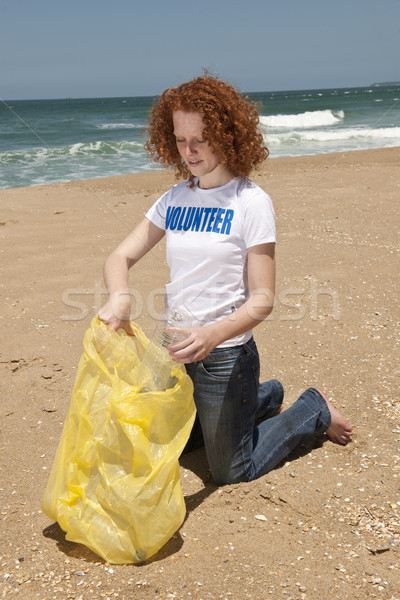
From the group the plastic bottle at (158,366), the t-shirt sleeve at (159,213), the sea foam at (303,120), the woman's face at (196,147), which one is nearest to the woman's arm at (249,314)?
the plastic bottle at (158,366)

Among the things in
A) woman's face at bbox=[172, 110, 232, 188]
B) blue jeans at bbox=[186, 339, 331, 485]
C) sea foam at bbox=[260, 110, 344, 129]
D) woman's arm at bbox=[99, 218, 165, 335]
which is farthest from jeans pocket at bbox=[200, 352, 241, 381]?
sea foam at bbox=[260, 110, 344, 129]

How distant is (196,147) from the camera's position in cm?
236

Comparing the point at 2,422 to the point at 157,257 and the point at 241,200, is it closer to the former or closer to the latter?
the point at 241,200

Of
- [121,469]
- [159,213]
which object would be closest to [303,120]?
[159,213]

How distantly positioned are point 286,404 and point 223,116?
5.48ft

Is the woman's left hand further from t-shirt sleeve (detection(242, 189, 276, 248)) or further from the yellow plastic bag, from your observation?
t-shirt sleeve (detection(242, 189, 276, 248))

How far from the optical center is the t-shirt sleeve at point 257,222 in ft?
7.41

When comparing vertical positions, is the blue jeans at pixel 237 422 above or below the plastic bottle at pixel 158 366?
below

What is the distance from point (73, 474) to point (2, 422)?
1.11m

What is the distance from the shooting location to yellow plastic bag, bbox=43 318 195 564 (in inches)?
82.0

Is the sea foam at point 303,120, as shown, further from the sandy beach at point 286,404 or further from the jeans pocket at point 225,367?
the jeans pocket at point 225,367

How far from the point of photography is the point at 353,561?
2.05 m

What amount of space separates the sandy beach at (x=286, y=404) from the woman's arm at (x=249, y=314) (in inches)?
29.7

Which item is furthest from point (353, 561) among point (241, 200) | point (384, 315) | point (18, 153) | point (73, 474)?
point (18, 153)
